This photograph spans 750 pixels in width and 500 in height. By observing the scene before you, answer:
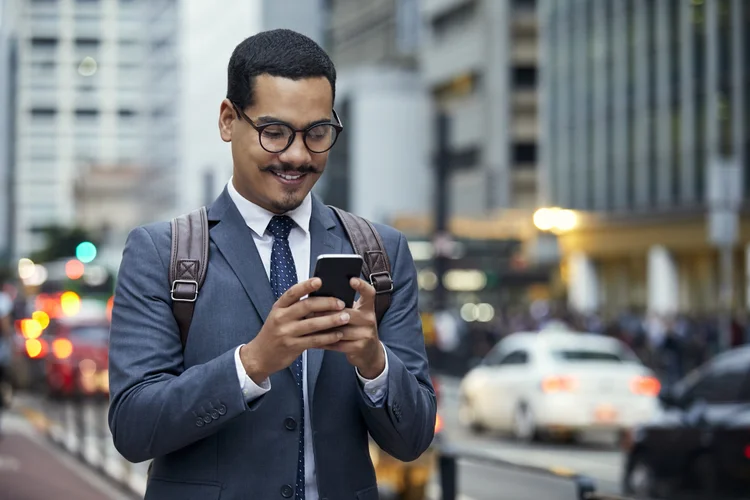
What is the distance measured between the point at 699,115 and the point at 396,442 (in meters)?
43.8

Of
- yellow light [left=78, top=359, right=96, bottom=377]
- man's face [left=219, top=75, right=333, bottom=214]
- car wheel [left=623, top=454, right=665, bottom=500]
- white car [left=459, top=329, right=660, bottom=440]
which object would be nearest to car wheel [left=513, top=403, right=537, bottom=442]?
white car [left=459, top=329, right=660, bottom=440]

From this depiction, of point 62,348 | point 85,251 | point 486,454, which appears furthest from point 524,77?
point 486,454

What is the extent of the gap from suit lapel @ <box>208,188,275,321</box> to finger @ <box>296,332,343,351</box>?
1.01ft

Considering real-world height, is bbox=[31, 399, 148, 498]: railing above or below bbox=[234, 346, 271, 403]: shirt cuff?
below

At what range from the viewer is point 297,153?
3.26m

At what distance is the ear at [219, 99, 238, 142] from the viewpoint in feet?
11.2

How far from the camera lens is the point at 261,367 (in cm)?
309

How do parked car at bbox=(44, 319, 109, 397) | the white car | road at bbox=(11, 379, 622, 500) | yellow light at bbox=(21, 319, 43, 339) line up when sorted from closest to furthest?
1. road at bbox=(11, 379, 622, 500)
2. the white car
3. parked car at bbox=(44, 319, 109, 397)
4. yellow light at bbox=(21, 319, 43, 339)

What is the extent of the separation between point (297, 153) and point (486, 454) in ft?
19.3

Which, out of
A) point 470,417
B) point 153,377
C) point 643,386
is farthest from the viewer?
point 470,417

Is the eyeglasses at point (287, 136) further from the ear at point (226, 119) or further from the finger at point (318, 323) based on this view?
the finger at point (318, 323)

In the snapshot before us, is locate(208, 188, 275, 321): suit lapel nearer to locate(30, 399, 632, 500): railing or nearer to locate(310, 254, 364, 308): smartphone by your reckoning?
locate(310, 254, 364, 308): smartphone

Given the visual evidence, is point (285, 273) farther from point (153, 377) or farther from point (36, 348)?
point (36, 348)

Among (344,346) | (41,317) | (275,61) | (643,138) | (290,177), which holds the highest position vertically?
(643,138)
